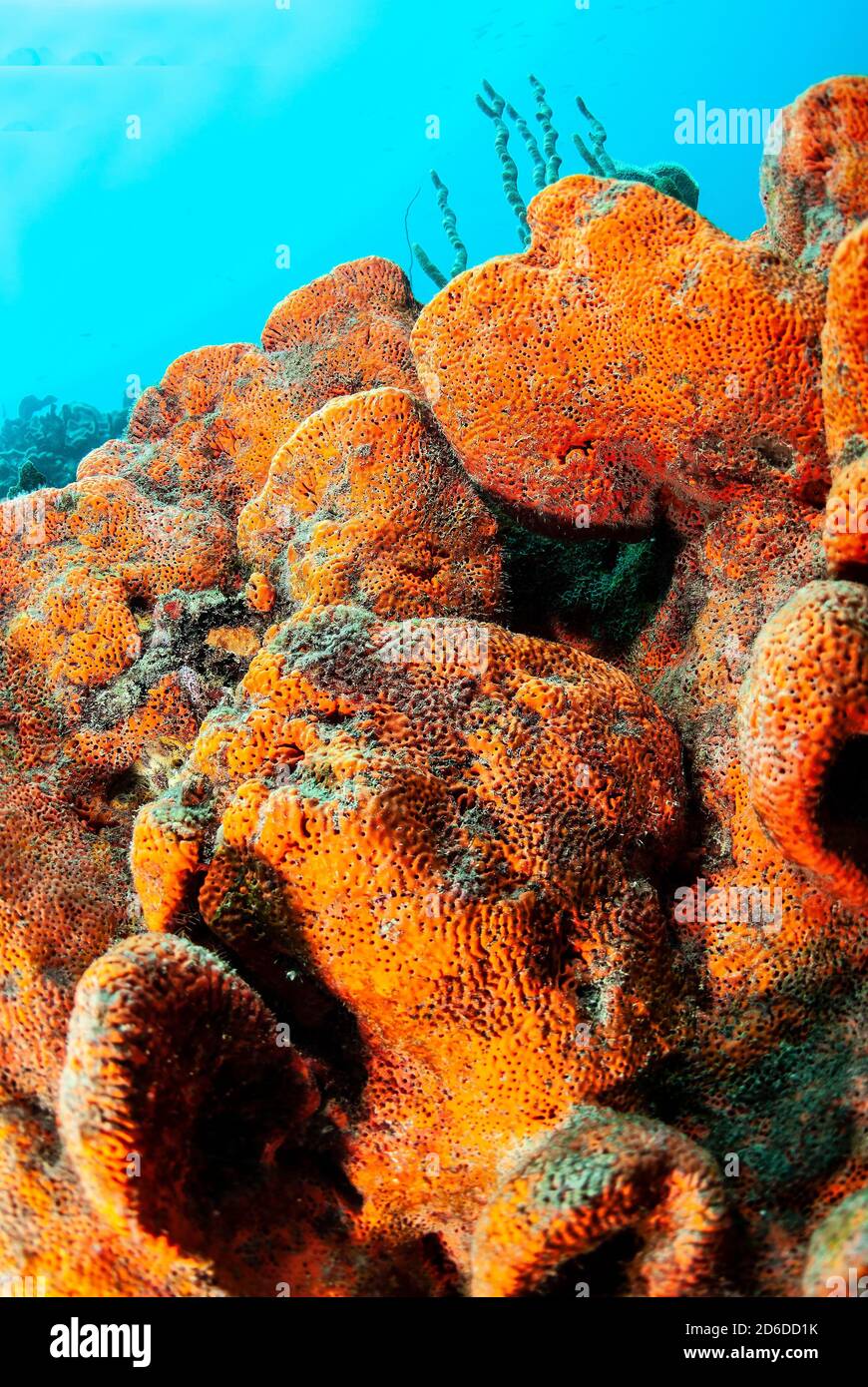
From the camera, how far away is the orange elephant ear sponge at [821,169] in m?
2.22

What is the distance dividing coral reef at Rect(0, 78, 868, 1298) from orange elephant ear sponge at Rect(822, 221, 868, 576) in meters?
0.01

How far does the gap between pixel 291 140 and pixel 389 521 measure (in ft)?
433

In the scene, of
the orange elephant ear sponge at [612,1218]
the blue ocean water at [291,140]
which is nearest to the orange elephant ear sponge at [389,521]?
the orange elephant ear sponge at [612,1218]

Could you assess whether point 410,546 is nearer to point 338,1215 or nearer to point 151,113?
point 338,1215

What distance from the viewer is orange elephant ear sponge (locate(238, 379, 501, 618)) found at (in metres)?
2.44

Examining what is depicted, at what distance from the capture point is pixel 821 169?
90.4 inches

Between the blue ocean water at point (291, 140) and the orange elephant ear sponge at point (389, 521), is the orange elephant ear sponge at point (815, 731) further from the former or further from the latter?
the blue ocean water at point (291, 140)

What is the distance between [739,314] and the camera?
219 centimetres

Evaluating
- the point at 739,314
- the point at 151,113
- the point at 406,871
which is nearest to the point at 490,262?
the point at 739,314

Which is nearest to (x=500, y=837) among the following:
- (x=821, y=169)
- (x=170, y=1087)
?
(x=170, y=1087)

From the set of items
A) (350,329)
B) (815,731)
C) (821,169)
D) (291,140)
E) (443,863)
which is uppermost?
(291,140)

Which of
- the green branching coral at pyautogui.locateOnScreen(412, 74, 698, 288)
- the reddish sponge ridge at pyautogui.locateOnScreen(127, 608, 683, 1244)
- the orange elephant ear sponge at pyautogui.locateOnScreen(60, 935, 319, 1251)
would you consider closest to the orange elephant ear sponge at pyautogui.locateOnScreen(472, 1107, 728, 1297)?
the reddish sponge ridge at pyautogui.locateOnScreen(127, 608, 683, 1244)

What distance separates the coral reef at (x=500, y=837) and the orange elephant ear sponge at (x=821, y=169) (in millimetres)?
13

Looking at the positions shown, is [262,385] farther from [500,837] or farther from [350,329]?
[500,837]
